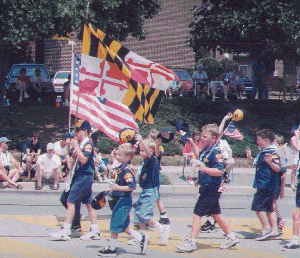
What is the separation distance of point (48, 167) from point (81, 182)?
742cm

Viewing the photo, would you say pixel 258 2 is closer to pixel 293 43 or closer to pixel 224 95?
pixel 293 43

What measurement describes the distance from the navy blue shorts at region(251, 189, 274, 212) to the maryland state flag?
1.87 m

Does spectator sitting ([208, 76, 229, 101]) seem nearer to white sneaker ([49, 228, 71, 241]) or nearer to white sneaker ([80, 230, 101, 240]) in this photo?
white sneaker ([80, 230, 101, 240])

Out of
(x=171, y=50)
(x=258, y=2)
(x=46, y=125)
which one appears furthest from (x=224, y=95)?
(x=171, y=50)

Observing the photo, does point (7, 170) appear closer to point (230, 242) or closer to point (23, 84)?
point (230, 242)

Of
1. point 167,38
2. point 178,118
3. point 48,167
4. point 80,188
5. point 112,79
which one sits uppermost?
point 167,38

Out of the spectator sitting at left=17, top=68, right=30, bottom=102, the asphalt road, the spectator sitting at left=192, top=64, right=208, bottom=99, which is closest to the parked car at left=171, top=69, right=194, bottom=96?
the spectator sitting at left=192, top=64, right=208, bottom=99

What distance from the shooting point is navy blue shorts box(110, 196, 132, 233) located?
10.0 meters

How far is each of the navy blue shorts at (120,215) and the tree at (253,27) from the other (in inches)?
650

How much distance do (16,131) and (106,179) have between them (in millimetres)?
6563

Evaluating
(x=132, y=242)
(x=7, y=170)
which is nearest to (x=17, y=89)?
(x=7, y=170)

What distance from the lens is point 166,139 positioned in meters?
11.1

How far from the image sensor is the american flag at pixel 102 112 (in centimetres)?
1164

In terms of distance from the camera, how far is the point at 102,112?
11812mm
